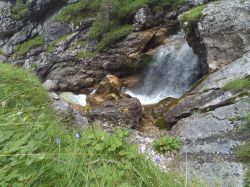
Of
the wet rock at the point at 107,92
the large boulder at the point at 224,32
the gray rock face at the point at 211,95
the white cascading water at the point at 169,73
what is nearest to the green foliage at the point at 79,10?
the white cascading water at the point at 169,73

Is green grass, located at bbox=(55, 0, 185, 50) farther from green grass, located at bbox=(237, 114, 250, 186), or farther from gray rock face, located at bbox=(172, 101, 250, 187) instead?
green grass, located at bbox=(237, 114, 250, 186)

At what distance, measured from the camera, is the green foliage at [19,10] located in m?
26.3

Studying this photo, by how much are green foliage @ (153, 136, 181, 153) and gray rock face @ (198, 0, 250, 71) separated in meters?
5.12

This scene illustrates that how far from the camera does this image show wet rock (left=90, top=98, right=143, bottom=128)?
11.0 meters

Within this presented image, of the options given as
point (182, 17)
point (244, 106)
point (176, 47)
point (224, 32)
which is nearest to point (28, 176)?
point (244, 106)

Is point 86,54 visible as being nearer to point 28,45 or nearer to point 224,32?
point 28,45

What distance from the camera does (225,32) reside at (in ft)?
37.7

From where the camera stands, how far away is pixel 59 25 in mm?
24078

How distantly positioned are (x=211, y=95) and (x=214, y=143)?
2388 millimetres

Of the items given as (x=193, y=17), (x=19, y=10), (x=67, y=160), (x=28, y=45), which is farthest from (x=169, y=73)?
(x=19, y=10)

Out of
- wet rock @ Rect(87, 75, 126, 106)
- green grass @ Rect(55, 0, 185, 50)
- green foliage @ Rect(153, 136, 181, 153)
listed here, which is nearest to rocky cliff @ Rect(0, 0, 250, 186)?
wet rock @ Rect(87, 75, 126, 106)

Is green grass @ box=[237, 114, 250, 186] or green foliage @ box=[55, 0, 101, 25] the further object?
green foliage @ box=[55, 0, 101, 25]

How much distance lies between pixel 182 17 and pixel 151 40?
5.59 meters

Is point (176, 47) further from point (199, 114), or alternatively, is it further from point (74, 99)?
point (199, 114)
